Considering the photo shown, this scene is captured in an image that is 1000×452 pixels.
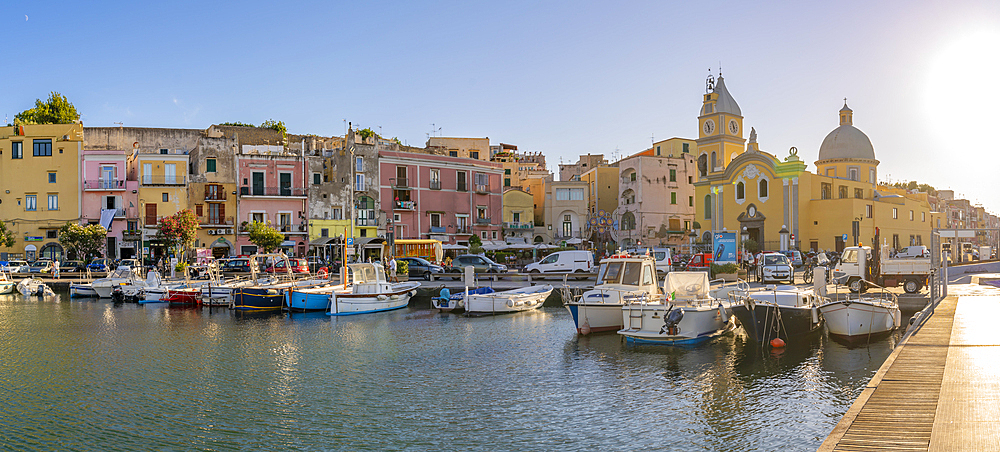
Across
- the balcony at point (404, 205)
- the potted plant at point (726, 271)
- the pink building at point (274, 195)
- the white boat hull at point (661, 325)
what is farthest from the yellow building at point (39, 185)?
the white boat hull at point (661, 325)

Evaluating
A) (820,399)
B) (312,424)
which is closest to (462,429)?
(312,424)

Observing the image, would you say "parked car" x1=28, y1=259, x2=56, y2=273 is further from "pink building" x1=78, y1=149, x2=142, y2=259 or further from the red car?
the red car

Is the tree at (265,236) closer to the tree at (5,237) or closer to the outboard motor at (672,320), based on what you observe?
the tree at (5,237)

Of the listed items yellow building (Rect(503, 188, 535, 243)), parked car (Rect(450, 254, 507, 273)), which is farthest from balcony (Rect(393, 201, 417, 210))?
parked car (Rect(450, 254, 507, 273))

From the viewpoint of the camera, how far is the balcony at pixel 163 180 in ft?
180

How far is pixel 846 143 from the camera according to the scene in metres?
69.4

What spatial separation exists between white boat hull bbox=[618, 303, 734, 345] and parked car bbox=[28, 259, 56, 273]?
4251 centimetres

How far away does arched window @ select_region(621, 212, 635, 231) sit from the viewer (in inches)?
2601

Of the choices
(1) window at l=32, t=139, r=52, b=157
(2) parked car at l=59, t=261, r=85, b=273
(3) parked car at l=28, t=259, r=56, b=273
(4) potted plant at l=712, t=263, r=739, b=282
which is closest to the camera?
(4) potted plant at l=712, t=263, r=739, b=282

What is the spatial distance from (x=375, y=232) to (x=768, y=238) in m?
33.9

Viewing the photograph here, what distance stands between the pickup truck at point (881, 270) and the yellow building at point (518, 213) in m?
36.6

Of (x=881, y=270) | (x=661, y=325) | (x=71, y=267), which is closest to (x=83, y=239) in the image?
(x=71, y=267)

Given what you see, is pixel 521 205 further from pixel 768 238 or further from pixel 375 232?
pixel 768 238

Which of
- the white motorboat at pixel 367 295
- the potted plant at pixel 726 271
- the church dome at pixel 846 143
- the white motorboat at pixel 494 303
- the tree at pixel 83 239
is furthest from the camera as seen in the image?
the church dome at pixel 846 143
